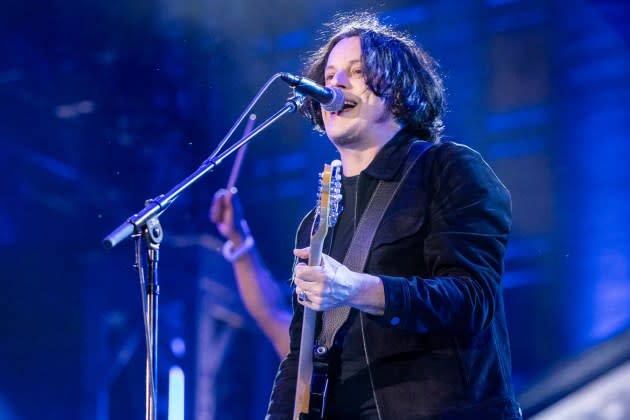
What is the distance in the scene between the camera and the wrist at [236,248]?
144 inches

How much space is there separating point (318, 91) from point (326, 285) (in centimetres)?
73

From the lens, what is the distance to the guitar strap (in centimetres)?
201

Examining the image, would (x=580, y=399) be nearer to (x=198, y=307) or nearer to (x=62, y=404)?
(x=198, y=307)

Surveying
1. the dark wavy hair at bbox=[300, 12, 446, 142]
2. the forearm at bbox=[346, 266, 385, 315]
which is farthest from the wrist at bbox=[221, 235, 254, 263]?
the forearm at bbox=[346, 266, 385, 315]

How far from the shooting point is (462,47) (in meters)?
3.18

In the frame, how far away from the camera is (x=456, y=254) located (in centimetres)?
185

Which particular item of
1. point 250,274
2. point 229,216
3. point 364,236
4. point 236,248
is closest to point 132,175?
point 229,216

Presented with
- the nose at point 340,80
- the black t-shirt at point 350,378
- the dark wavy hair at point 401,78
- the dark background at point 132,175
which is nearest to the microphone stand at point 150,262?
the black t-shirt at point 350,378

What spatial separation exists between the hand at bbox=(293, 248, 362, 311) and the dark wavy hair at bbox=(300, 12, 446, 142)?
34.6 inches

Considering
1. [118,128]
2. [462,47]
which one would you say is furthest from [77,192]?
[462,47]

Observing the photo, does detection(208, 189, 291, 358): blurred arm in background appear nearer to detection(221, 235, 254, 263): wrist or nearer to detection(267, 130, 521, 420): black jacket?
detection(221, 235, 254, 263): wrist

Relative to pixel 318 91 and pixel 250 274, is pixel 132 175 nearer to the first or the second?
pixel 250 274

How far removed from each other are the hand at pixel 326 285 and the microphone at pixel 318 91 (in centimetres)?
62

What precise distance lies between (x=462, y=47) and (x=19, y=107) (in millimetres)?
2169
